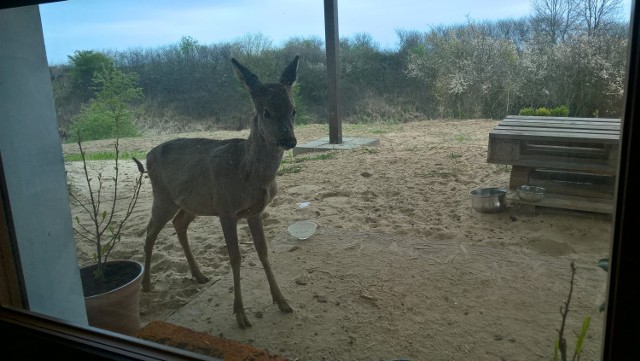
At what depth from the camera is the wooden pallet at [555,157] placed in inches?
88.6

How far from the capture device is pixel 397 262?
8.75ft

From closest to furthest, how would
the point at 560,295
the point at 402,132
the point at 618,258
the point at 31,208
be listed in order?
the point at 618,258 < the point at 31,208 < the point at 560,295 < the point at 402,132

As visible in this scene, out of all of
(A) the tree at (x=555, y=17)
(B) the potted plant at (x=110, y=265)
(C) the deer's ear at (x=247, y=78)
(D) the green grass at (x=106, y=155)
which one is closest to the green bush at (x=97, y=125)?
(B) the potted plant at (x=110, y=265)

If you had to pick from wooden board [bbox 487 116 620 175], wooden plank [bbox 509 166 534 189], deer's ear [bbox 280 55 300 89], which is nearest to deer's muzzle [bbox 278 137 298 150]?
deer's ear [bbox 280 55 300 89]

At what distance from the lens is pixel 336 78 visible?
2.93 meters

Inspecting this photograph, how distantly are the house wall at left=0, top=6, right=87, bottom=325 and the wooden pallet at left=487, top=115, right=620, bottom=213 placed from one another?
2386 millimetres

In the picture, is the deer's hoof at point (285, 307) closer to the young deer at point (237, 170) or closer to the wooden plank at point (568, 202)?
the young deer at point (237, 170)

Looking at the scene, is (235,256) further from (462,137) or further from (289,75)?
(462,137)

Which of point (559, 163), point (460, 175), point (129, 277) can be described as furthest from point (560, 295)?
point (129, 277)

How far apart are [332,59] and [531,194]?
1.67 meters

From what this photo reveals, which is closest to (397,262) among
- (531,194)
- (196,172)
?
(531,194)

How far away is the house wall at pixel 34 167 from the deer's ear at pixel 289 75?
998 millimetres

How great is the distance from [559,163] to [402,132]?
1127mm

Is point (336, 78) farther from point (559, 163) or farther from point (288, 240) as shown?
point (559, 163)
